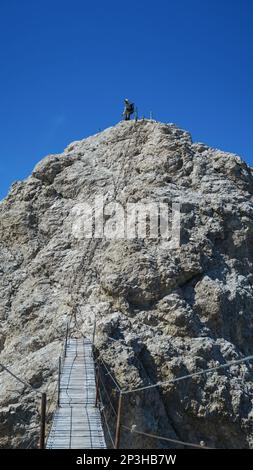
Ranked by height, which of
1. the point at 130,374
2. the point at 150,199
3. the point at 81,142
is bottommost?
the point at 130,374

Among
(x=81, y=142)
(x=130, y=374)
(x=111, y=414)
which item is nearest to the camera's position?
(x=111, y=414)

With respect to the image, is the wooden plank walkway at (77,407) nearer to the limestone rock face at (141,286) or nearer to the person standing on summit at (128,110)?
the limestone rock face at (141,286)

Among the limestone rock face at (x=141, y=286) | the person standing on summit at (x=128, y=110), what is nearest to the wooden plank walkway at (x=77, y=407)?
the limestone rock face at (x=141, y=286)

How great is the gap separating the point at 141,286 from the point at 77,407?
791cm

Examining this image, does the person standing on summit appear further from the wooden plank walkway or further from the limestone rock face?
the wooden plank walkway

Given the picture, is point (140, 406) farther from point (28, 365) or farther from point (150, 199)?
point (150, 199)

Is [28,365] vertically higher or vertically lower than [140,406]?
higher

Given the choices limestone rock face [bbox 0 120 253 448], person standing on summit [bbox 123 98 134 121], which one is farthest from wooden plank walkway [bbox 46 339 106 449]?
person standing on summit [bbox 123 98 134 121]

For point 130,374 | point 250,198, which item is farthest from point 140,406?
point 250,198

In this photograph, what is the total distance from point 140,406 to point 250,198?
15.0 meters

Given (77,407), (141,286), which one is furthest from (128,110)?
(77,407)

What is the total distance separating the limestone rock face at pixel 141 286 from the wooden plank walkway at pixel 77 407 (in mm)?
740

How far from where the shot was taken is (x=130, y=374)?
18672mm
